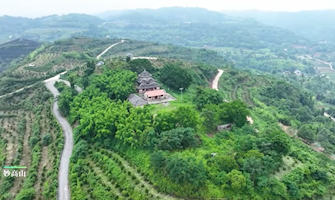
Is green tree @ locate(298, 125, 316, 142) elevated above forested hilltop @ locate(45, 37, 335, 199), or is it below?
below

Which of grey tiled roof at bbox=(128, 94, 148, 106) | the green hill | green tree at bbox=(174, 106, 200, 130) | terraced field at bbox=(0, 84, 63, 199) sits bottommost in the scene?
the green hill

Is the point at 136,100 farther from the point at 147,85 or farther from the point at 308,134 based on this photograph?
the point at 308,134

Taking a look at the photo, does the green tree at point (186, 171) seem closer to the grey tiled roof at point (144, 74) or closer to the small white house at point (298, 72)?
the grey tiled roof at point (144, 74)

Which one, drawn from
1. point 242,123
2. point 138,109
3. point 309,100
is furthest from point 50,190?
point 309,100

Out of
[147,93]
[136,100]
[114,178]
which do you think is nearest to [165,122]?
[114,178]

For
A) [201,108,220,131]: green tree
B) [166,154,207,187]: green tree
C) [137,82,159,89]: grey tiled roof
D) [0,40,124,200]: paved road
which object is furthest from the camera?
[137,82,159,89]: grey tiled roof

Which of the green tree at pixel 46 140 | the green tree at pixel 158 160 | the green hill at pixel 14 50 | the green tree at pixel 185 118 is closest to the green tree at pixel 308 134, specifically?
the green tree at pixel 185 118

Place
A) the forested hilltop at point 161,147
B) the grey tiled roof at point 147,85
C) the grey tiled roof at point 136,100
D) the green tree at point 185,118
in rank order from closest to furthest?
the forested hilltop at point 161,147 → the green tree at point 185,118 → the grey tiled roof at point 136,100 → the grey tiled roof at point 147,85

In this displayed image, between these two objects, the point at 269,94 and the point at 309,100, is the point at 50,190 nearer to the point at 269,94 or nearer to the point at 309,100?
the point at 269,94

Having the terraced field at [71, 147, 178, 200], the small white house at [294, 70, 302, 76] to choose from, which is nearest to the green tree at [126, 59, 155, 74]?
the terraced field at [71, 147, 178, 200]

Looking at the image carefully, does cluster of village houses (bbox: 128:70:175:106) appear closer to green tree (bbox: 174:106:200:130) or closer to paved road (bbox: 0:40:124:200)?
green tree (bbox: 174:106:200:130)

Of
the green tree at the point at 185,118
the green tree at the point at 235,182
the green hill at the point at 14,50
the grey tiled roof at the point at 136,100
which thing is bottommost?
the green hill at the point at 14,50
